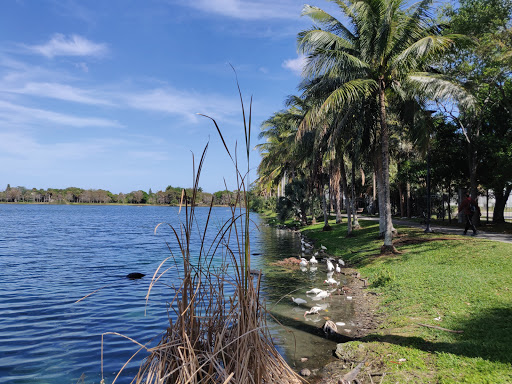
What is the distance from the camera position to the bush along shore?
518cm

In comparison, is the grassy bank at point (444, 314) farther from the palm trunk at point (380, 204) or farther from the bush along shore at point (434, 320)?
the palm trunk at point (380, 204)

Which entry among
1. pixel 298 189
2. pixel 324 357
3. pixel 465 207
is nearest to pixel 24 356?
pixel 324 357

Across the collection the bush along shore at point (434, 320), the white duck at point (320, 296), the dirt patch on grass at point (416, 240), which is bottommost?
the white duck at point (320, 296)

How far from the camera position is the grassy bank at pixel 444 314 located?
16.9ft

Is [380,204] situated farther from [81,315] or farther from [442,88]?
[81,315]

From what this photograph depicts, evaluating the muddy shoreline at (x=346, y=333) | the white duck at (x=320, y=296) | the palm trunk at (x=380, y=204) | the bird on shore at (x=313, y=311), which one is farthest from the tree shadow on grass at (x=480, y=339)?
the palm trunk at (x=380, y=204)

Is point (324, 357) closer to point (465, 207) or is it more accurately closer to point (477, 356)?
point (477, 356)

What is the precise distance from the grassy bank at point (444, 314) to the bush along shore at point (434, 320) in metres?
0.01

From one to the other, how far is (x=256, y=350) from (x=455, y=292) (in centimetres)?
749

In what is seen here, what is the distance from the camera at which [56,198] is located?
178375 millimetres

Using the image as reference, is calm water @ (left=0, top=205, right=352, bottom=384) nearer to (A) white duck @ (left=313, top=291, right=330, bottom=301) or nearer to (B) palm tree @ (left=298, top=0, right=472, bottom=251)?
(A) white duck @ (left=313, top=291, right=330, bottom=301)

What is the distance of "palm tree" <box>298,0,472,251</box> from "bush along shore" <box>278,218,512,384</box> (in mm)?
3567

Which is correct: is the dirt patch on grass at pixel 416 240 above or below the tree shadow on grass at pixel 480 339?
above

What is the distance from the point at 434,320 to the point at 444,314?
41 cm
